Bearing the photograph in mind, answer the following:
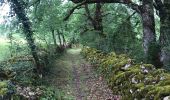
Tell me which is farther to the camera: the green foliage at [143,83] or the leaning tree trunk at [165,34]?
the leaning tree trunk at [165,34]

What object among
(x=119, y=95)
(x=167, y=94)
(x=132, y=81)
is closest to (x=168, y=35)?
(x=119, y=95)

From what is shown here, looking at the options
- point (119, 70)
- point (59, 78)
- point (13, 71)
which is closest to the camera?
point (119, 70)

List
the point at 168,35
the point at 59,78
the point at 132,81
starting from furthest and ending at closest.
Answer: the point at 59,78
the point at 168,35
the point at 132,81

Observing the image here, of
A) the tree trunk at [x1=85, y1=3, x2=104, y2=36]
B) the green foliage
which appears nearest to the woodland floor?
the green foliage

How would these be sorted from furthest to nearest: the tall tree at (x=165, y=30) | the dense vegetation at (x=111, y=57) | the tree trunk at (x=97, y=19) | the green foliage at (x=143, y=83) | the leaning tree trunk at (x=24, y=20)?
1. the tree trunk at (x=97, y=19)
2. the leaning tree trunk at (x=24, y=20)
3. the tall tree at (x=165, y=30)
4. the dense vegetation at (x=111, y=57)
5. the green foliage at (x=143, y=83)

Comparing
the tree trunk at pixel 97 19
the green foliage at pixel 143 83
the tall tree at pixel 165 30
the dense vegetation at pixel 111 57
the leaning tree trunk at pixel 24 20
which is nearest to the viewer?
the green foliage at pixel 143 83

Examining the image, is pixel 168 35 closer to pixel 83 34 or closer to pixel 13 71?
pixel 13 71

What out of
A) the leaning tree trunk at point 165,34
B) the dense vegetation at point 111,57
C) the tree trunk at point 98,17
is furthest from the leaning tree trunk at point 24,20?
the tree trunk at point 98,17

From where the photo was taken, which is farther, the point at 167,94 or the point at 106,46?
the point at 106,46

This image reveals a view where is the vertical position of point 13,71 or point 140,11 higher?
point 140,11

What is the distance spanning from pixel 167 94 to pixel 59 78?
1323cm

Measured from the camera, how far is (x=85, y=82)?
54.6 ft

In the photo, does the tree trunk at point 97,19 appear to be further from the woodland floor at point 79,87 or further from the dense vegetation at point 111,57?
the woodland floor at point 79,87

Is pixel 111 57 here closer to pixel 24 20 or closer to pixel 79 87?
pixel 79 87
